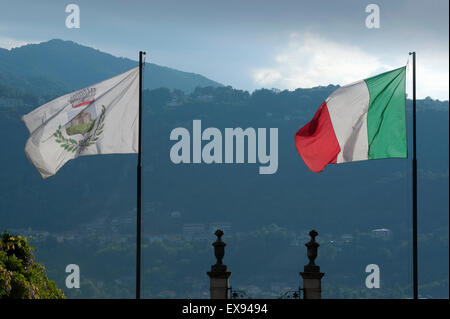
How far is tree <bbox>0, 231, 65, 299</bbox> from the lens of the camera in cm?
3319

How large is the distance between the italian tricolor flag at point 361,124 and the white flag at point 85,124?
556cm

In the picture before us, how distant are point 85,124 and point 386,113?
978 cm

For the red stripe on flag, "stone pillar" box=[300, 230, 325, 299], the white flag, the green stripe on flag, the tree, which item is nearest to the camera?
the white flag

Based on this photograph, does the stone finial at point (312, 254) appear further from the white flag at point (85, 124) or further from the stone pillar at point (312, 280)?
the white flag at point (85, 124)

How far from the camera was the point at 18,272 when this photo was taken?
35.6m

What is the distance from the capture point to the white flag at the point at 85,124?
76.4 ft

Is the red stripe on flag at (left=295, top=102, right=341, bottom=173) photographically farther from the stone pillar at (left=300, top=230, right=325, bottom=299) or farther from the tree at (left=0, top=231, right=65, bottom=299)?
the tree at (left=0, top=231, right=65, bottom=299)

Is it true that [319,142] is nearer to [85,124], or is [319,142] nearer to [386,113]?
[386,113]

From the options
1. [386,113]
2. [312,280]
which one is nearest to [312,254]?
[312,280]

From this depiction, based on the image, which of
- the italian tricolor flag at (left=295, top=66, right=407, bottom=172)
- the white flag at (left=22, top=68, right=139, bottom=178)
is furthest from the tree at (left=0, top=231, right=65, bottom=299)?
the italian tricolor flag at (left=295, top=66, right=407, bottom=172)

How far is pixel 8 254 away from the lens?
3578 cm

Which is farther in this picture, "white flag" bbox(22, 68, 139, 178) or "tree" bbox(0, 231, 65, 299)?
"tree" bbox(0, 231, 65, 299)
